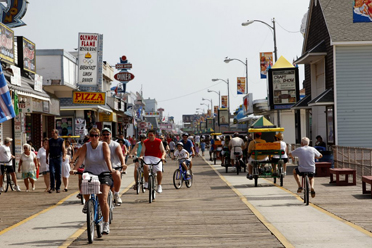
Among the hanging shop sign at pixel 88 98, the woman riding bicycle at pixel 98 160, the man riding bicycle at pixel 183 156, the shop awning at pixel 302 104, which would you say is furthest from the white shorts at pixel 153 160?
the hanging shop sign at pixel 88 98

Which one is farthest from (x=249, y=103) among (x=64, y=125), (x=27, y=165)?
(x=27, y=165)

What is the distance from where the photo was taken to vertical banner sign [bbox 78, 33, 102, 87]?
38.4 m

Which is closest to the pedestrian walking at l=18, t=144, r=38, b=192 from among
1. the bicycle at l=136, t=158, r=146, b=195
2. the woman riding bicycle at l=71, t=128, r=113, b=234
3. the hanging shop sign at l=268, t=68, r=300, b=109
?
the bicycle at l=136, t=158, r=146, b=195

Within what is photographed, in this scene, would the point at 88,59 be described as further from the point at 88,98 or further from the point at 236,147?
the point at 236,147

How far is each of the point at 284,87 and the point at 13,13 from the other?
54.4ft

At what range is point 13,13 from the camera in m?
26.2

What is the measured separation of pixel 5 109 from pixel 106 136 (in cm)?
310

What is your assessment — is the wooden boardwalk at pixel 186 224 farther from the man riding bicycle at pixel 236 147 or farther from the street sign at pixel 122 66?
the street sign at pixel 122 66

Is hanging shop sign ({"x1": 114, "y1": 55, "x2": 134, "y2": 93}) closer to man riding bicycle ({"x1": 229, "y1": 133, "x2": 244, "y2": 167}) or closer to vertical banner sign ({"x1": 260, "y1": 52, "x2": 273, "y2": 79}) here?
vertical banner sign ({"x1": 260, "y1": 52, "x2": 273, "y2": 79})

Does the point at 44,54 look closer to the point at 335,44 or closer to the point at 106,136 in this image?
the point at 335,44

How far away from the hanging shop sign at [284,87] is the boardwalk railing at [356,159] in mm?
9907

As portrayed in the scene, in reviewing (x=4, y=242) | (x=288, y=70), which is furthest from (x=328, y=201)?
(x=288, y=70)

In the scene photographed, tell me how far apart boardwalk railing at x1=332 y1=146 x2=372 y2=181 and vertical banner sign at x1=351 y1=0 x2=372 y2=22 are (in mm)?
5876

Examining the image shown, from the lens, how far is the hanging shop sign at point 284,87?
35.2m
